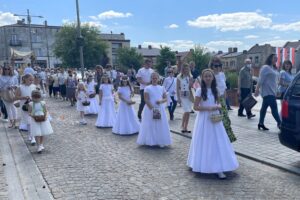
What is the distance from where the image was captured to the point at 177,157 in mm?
6980

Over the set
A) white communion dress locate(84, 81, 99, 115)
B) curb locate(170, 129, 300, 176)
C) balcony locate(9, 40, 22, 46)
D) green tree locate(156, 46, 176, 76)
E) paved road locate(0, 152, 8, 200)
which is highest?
balcony locate(9, 40, 22, 46)

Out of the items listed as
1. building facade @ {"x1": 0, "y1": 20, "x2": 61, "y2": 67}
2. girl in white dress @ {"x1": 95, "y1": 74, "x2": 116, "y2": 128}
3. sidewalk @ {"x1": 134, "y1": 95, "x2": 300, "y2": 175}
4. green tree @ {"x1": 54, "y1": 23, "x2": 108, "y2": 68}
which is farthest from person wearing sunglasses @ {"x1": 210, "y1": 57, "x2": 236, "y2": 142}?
building facade @ {"x1": 0, "y1": 20, "x2": 61, "y2": 67}

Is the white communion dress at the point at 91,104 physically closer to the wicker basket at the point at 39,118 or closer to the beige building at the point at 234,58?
the wicker basket at the point at 39,118

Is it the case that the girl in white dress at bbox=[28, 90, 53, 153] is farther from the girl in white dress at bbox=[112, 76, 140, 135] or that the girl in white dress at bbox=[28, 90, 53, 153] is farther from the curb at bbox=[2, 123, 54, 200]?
the girl in white dress at bbox=[112, 76, 140, 135]

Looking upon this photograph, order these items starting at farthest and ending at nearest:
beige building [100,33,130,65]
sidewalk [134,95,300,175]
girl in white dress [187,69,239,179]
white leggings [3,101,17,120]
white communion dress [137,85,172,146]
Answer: beige building [100,33,130,65] < white leggings [3,101,17,120] < white communion dress [137,85,172,146] < sidewalk [134,95,300,175] < girl in white dress [187,69,239,179]

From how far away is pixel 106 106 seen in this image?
11.3 metres

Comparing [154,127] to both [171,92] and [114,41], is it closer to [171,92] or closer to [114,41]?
[171,92]

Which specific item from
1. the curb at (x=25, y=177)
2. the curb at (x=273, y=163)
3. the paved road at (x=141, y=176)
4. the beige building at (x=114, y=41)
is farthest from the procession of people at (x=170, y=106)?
the beige building at (x=114, y=41)

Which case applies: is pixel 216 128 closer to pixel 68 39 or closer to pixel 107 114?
pixel 107 114

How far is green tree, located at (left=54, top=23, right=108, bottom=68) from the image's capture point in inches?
2018

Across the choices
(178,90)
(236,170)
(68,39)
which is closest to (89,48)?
(68,39)

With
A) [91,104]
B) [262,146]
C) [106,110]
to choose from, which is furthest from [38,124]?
[91,104]

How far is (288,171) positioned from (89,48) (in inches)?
1983

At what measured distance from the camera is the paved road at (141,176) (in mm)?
4973
